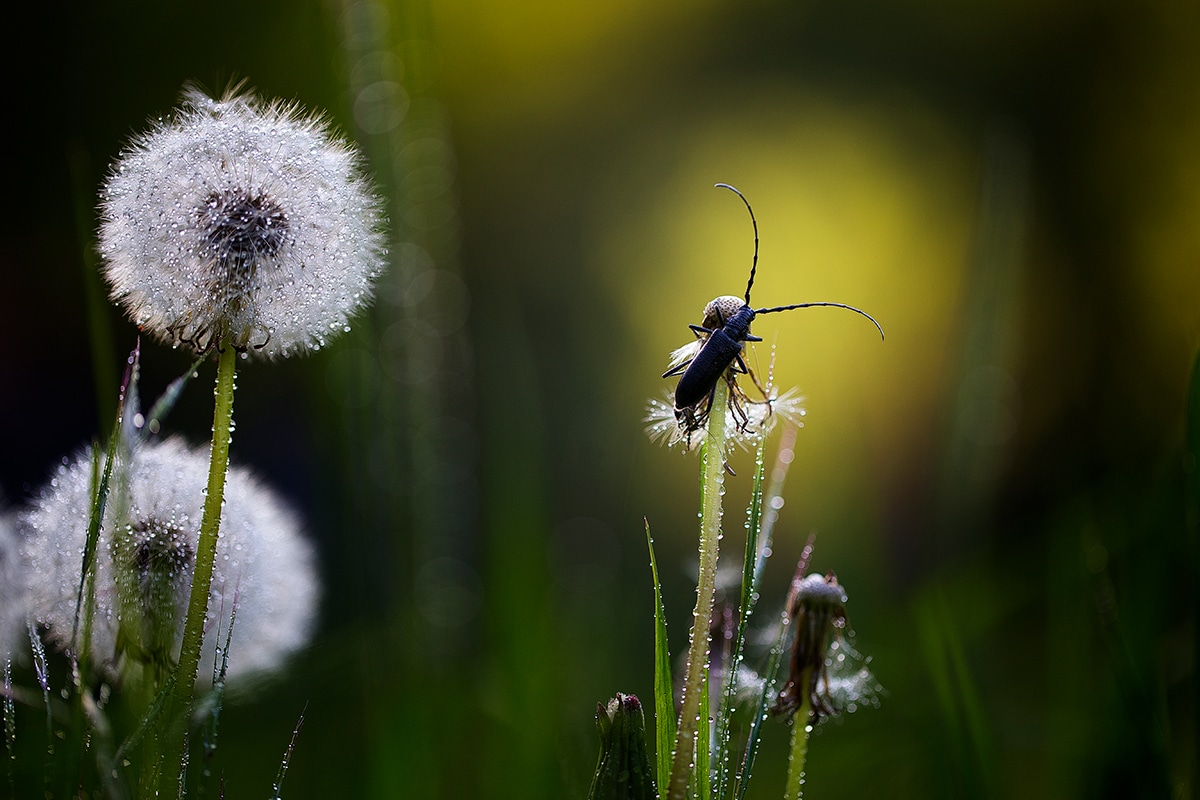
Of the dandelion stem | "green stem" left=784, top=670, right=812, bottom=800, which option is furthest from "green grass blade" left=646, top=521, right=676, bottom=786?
the dandelion stem

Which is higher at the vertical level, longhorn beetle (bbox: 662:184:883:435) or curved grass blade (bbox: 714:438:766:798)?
longhorn beetle (bbox: 662:184:883:435)

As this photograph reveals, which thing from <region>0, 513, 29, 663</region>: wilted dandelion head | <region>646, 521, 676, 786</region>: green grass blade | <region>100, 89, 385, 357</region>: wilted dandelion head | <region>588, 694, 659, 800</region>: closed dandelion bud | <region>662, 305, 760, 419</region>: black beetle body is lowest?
<region>588, 694, 659, 800</region>: closed dandelion bud

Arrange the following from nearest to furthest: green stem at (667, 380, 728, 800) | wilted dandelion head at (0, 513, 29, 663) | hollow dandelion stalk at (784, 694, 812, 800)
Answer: green stem at (667, 380, 728, 800), hollow dandelion stalk at (784, 694, 812, 800), wilted dandelion head at (0, 513, 29, 663)

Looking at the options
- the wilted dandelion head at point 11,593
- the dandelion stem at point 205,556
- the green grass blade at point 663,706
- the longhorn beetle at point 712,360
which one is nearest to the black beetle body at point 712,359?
the longhorn beetle at point 712,360

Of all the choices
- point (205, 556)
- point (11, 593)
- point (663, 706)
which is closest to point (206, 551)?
point (205, 556)

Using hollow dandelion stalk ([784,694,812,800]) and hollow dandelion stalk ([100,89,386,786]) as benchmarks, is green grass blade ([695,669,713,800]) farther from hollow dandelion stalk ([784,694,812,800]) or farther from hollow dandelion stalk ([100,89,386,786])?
hollow dandelion stalk ([100,89,386,786])

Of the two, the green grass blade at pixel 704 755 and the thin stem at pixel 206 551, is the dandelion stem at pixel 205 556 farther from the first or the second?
the green grass blade at pixel 704 755

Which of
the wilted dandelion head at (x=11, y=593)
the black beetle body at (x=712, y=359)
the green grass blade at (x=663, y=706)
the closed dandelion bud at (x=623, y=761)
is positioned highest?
the black beetle body at (x=712, y=359)

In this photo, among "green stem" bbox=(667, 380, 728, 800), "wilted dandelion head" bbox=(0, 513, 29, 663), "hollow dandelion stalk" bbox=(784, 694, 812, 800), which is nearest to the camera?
"green stem" bbox=(667, 380, 728, 800)
